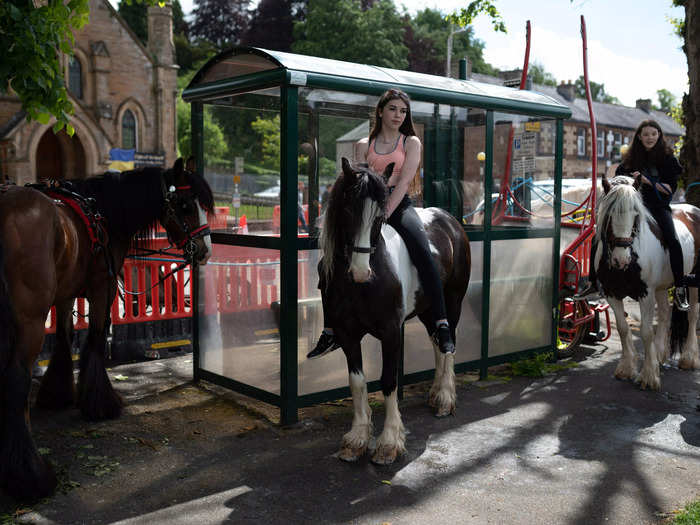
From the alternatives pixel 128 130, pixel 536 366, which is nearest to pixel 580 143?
pixel 128 130

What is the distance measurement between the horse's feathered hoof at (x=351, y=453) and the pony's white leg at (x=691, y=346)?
4.43m

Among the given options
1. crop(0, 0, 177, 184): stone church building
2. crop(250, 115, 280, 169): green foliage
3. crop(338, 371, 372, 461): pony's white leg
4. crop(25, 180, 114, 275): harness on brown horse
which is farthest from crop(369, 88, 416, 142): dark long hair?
crop(0, 0, 177, 184): stone church building

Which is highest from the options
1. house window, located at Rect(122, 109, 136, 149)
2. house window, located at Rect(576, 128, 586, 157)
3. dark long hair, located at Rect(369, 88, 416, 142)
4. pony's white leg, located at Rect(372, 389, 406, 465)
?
house window, located at Rect(576, 128, 586, 157)

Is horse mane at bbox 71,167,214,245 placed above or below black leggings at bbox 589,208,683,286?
above

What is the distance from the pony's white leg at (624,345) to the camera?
6.57 metres

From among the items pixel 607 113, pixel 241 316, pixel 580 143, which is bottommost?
pixel 241 316

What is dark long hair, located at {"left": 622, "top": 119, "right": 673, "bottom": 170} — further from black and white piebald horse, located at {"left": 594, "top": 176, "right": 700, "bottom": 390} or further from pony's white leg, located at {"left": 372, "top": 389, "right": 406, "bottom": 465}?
pony's white leg, located at {"left": 372, "top": 389, "right": 406, "bottom": 465}

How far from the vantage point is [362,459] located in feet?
14.7

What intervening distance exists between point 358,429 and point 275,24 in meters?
47.1

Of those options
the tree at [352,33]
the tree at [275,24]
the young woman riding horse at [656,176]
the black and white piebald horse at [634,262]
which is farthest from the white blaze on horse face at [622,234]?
the tree at [275,24]

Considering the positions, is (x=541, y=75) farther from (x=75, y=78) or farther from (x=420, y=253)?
(x=420, y=253)

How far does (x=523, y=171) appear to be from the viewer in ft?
23.1

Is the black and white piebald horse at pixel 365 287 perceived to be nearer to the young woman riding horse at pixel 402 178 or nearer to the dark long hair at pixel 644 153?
the young woman riding horse at pixel 402 178

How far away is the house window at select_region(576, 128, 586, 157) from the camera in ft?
164
